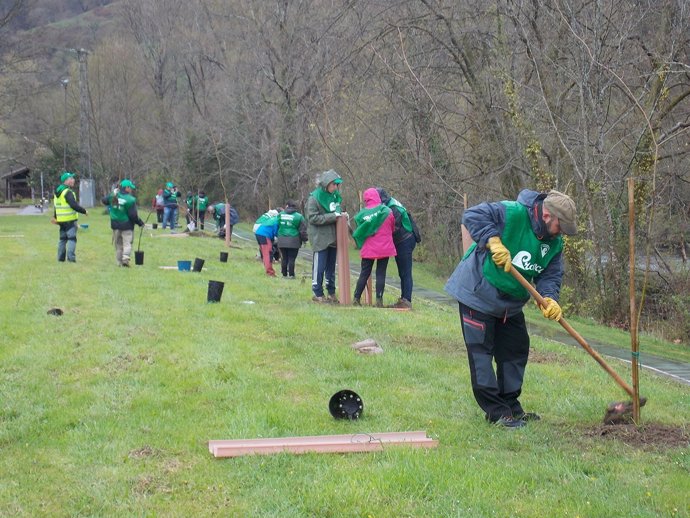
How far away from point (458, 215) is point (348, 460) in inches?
741

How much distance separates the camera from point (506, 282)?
6.53 metres

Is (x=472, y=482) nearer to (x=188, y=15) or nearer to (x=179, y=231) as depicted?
(x=179, y=231)

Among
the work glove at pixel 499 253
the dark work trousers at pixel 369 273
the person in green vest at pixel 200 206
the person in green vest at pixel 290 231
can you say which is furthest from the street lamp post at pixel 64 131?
the work glove at pixel 499 253

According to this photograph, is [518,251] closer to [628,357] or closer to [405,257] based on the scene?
[628,357]

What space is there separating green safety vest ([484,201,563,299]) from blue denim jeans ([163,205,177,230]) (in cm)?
2808

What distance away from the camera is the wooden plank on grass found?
5711 mm

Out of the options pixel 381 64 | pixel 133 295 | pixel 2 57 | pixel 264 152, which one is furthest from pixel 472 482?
pixel 2 57

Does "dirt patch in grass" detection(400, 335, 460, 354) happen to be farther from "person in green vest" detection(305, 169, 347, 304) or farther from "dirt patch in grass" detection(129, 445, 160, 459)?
"dirt patch in grass" detection(129, 445, 160, 459)

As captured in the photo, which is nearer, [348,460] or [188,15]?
[348,460]

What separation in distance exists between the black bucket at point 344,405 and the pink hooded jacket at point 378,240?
6214 mm

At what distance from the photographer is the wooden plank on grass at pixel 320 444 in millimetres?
5711

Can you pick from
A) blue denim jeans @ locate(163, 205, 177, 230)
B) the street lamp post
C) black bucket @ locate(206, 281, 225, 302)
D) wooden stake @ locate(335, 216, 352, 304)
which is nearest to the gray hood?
wooden stake @ locate(335, 216, 352, 304)

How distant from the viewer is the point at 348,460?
220 inches

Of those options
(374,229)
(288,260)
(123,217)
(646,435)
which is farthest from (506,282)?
(123,217)
